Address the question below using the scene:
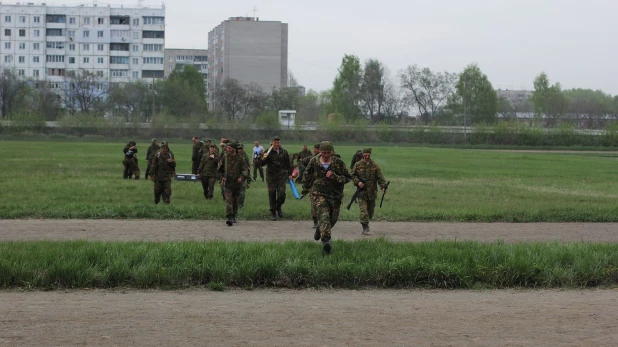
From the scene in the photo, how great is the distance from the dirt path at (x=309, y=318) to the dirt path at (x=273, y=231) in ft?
16.7

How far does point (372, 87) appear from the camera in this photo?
131000 millimetres

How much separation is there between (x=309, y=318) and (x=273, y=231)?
26.6 ft

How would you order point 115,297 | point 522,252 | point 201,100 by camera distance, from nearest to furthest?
point 115,297 < point 522,252 < point 201,100

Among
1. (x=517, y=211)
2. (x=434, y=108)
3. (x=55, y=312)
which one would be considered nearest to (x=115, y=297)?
(x=55, y=312)

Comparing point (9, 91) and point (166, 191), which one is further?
point (9, 91)

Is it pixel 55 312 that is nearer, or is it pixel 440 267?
pixel 55 312

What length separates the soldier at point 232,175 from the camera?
17.8 meters

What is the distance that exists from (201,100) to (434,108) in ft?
134

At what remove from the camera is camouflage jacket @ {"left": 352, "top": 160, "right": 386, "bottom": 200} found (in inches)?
647

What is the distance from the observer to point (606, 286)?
11.8m

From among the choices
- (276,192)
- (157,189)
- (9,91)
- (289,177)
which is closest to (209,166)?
(157,189)

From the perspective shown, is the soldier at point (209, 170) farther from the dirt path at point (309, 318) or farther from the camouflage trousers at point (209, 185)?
the dirt path at point (309, 318)

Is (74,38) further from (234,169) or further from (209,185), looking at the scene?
(234,169)

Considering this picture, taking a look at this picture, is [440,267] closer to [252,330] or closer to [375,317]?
[375,317]
